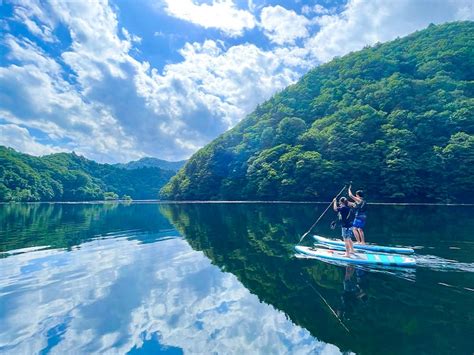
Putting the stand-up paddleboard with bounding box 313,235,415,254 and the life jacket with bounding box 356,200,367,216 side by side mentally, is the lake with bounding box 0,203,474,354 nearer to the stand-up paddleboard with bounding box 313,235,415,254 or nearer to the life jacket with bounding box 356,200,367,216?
the stand-up paddleboard with bounding box 313,235,415,254

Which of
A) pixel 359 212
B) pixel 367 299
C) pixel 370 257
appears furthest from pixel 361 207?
pixel 367 299

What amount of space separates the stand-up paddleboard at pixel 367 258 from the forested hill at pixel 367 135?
171 feet

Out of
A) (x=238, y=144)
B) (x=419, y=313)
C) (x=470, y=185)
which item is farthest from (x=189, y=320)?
(x=238, y=144)

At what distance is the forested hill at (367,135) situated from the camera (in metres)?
61.4

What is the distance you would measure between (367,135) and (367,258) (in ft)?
207

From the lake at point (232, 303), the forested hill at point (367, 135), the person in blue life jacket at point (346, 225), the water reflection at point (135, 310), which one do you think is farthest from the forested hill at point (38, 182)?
the person in blue life jacket at point (346, 225)

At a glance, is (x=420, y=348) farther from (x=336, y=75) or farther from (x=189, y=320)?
(x=336, y=75)

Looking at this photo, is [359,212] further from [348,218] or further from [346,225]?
[346,225]

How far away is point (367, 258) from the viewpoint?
46.1 feet

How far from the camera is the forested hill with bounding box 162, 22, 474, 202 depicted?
61.4 m

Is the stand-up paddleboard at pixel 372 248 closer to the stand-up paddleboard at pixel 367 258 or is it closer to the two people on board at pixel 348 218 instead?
the two people on board at pixel 348 218

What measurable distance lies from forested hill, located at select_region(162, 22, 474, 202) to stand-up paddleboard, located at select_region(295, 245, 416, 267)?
52126 mm


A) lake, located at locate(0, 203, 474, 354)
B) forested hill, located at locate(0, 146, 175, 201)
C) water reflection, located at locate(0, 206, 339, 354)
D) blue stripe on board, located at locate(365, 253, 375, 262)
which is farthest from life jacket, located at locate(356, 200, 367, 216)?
forested hill, located at locate(0, 146, 175, 201)

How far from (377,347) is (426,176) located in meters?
64.6
